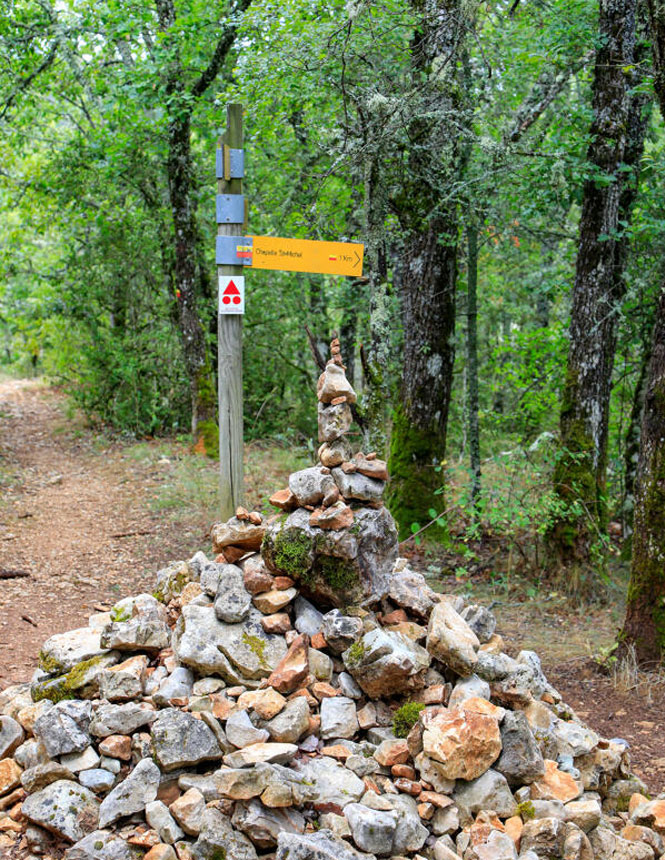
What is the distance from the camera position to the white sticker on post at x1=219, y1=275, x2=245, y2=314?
5402 mm

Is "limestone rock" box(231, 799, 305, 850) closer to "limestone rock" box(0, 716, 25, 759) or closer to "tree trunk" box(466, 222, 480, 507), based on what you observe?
"limestone rock" box(0, 716, 25, 759)

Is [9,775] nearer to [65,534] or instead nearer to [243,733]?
[243,733]

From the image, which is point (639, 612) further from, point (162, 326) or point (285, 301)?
point (162, 326)

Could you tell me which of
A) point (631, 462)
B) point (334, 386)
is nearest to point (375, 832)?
point (334, 386)

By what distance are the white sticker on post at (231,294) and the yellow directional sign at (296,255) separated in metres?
0.22

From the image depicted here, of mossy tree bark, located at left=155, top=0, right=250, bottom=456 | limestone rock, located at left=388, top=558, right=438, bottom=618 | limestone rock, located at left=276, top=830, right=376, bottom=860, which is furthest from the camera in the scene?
mossy tree bark, located at left=155, top=0, right=250, bottom=456

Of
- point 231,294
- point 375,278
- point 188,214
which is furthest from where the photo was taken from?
point 188,214

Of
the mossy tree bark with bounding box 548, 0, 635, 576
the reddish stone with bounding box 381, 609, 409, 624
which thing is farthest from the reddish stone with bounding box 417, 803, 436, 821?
the mossy tree bark with bounding box 548, 0, 635, 576

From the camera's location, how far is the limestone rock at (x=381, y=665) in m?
3.59

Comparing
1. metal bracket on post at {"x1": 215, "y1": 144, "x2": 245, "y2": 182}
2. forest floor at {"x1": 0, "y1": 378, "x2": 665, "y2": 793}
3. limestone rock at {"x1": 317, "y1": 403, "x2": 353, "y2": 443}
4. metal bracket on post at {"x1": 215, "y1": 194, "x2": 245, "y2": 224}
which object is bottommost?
forest floor at {"x1": 0, "y1": 378, "x2": 665, "y2": 793}

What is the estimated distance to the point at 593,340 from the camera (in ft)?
23.3

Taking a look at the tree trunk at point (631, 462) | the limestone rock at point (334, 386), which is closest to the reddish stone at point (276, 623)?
the limestone rock at point (334, 386)

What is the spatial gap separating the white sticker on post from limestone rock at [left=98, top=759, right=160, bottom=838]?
10.6ft

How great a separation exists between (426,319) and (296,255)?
9.00 feet
